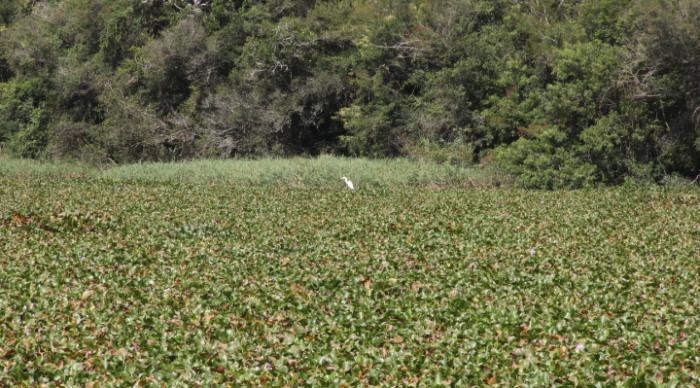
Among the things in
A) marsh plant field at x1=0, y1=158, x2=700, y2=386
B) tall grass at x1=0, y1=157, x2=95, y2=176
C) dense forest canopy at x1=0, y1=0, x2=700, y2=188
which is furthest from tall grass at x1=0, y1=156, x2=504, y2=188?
marsh plant field at x1=0, y1=158, x2=700, y2=386

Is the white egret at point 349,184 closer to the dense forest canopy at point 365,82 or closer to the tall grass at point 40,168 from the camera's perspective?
the dense forest canopy at point 365,82

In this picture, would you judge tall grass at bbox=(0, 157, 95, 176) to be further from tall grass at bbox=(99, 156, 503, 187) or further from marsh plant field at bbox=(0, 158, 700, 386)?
marsh plant field at bbox=(0, 158, 700, 386)

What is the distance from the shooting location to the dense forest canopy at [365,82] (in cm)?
2581

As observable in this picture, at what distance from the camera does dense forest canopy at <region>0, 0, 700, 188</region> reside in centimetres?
2581

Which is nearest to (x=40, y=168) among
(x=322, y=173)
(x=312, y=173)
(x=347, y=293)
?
(x=312, y=173)

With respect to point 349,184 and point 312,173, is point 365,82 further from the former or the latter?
point 349,184

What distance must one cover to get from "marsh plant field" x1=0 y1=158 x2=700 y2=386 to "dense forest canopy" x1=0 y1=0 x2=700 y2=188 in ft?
21.6

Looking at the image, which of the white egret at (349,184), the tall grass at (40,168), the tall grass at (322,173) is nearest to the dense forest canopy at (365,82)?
the tall grass at (322,173)

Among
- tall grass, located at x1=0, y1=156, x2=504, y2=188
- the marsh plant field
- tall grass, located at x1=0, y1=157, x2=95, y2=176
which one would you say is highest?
the marsh plant field

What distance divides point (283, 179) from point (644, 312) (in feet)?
66.8

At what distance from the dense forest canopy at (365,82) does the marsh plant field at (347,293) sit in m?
6.59

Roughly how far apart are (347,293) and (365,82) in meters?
23.8

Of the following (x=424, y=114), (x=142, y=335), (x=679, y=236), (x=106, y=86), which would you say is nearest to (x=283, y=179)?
(x=424, y=114)

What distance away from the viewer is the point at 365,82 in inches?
1312
